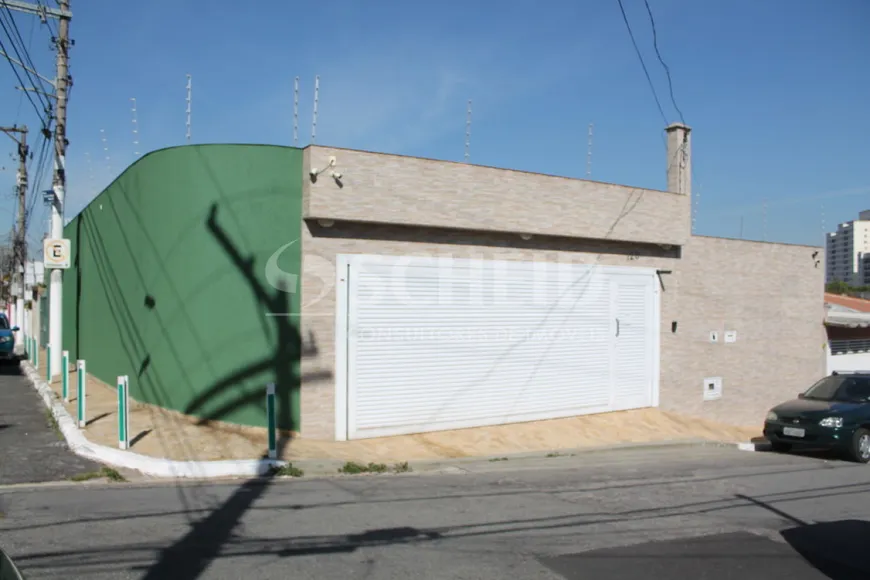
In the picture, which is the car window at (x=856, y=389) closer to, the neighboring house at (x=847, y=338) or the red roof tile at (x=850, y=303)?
the neighboring house at (x=847, y=338)

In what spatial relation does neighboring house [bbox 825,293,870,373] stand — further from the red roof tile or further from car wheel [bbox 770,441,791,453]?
car wheel [bbox 770,441,791,453]

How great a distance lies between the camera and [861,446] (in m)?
13.3

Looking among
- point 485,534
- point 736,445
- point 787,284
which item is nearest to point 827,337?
point 787,284

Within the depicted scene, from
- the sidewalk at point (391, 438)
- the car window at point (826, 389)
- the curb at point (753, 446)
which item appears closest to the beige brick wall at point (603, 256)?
the sidewalk at point (391, 438)

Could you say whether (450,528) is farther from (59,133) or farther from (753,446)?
(59,133)

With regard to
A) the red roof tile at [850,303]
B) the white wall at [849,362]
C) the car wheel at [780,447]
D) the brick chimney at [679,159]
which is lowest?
the car wheel at [780,447]

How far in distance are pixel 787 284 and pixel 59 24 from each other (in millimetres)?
21020

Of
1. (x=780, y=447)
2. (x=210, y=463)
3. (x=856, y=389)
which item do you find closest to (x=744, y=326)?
(x=856, y=389)

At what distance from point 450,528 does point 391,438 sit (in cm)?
→ 603

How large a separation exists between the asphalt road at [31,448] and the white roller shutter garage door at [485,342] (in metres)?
4.26

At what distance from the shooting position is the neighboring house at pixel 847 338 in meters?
23.1

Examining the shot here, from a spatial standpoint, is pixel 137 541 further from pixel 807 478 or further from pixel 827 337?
pixel 827 337

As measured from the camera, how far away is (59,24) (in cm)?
1911

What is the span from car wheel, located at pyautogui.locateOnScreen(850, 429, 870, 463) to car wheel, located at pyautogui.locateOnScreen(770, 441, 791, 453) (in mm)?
1182
